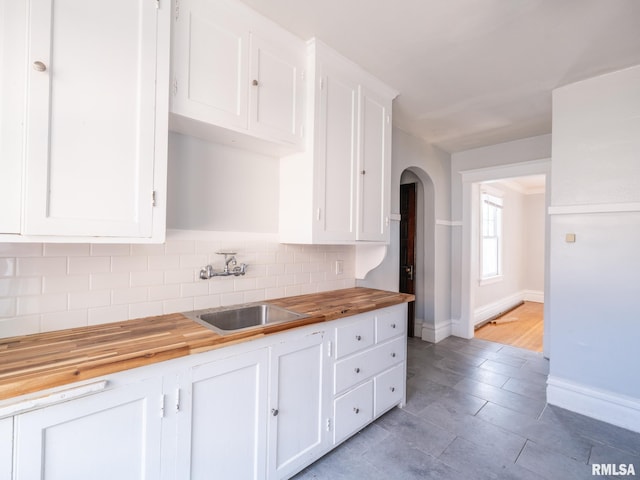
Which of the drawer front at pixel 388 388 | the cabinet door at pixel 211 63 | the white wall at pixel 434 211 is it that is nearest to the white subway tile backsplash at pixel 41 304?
the cabinet door at pixel 211 63

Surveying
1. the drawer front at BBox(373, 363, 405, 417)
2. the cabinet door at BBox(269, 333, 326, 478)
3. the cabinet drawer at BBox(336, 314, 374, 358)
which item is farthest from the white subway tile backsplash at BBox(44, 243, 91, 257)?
the drawer front at BBox(373, 363, 405, 417)

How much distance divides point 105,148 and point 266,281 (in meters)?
1.25

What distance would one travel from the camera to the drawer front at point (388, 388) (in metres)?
2.22

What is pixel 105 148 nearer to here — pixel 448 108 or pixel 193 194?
pixel 193 194

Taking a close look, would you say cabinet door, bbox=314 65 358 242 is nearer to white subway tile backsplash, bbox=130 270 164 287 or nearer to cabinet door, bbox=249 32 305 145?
cabinet door, bbox=249 32 305 145

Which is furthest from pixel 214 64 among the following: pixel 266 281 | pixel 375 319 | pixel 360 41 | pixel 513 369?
pixel 513 369

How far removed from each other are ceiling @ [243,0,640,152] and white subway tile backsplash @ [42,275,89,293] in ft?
5.69

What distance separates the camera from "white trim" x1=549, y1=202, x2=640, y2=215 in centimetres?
227

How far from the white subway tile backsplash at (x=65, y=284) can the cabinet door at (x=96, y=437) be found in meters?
0.61

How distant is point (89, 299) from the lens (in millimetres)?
1470

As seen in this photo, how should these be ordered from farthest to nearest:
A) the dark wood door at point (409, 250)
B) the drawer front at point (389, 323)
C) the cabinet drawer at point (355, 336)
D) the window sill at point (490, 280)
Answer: the window sill at point (490, 280)
the dark wood door at point (409, 250)
the drawer front at point (389, 323)
the cabinet drawer at point (355, 336)

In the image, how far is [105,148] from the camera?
1266 mm

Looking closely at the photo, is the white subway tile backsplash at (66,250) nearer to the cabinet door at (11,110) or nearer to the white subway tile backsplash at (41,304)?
the white subway tile backsplash at (41,304)

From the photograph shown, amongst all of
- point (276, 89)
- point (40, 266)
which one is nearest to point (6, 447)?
point (40, 266)
